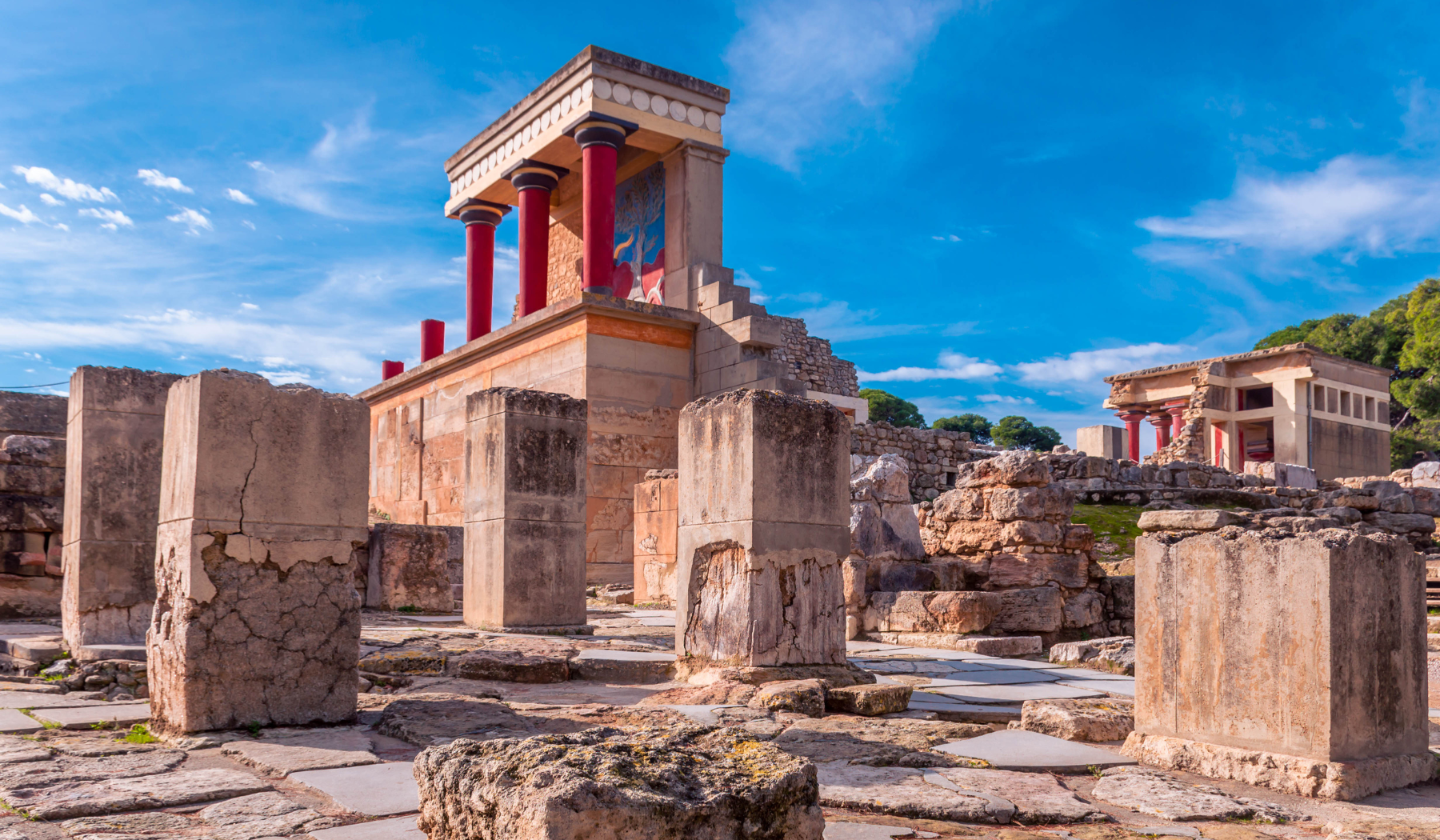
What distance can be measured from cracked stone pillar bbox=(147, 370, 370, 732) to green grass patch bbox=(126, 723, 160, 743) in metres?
0.07

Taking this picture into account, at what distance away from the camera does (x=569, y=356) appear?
15.9 metres

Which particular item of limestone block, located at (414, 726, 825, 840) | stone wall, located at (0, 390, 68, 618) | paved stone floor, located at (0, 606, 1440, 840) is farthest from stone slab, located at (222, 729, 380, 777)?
stone wall, located at (0, 390, 68, 618)

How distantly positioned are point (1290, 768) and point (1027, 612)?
5.43 m

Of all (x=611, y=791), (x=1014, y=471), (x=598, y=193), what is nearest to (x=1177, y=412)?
(x=598, y=193)

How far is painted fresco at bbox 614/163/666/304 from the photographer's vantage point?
19.6 metres

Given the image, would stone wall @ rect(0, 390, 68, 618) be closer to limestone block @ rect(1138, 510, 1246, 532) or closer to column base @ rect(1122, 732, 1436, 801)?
limestone block @ rect(1138, 510, 1246, 532)

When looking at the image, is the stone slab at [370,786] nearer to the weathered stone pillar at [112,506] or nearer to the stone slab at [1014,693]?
the stone slab at [1014,693]

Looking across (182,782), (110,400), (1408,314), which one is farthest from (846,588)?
(1408,314)

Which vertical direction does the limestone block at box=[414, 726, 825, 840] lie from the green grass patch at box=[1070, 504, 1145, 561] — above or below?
below

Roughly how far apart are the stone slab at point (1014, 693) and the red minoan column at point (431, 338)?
62.3ft

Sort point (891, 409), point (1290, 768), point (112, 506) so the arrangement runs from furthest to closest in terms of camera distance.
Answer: point (891, 409), point (112, 506), point (1290, 768)

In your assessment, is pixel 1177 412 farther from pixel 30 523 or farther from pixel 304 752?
pixel 304 752

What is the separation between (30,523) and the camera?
853 centimetres

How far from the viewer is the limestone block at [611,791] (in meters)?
2.26
